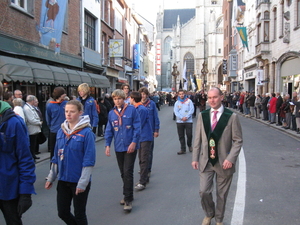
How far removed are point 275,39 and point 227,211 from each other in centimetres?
2455

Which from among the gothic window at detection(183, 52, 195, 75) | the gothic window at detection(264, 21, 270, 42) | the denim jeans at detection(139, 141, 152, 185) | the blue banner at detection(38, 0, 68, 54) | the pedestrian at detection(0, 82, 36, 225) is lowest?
the denim jeans at detection(139, 141, 152, 185)

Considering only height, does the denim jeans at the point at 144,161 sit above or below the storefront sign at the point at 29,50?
below

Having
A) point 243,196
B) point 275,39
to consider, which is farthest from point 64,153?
point 275,39

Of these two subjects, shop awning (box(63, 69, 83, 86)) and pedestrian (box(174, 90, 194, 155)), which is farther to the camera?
shop awning (box(63, 69, 83, 86))

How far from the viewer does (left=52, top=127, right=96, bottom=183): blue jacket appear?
3430 millimetres

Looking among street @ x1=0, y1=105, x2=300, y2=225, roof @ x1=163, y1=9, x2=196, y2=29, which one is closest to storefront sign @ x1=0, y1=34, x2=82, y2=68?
street @ x1=0, y1=105, x2=300, y2=225

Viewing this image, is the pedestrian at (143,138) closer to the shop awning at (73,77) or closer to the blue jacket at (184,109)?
the blue jacket at (184,109)

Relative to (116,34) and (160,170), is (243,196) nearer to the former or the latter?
(160,170)

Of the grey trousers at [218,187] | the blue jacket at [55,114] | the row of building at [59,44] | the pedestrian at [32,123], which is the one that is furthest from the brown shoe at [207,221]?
the row of building at [59,44]

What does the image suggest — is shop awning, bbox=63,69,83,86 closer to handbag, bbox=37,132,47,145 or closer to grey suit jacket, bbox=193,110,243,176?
handbag, bbox=37,132,47,145

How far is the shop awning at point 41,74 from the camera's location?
11.6m

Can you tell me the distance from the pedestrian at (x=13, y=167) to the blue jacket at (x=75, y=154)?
0.48 m

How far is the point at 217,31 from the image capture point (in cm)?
7238

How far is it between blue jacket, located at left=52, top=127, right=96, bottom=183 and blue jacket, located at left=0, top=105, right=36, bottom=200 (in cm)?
49
